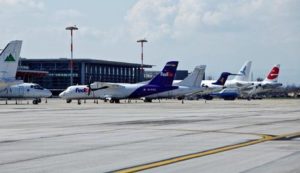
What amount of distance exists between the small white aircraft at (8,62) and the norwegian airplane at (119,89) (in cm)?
2645

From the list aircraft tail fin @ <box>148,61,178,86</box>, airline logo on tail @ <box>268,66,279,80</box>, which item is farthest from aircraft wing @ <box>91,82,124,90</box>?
airline logo on tail @ <box>268,66,279,80</box>

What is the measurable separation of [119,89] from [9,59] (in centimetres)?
2979

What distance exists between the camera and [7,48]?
205ft

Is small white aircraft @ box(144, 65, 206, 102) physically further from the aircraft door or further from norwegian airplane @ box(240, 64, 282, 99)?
norwegian airplane @ box(240, 64, 282, 99)

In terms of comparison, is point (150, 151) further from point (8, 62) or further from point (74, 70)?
point (74, 70)

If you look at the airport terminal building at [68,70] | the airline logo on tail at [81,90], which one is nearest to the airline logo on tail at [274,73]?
the airport terminal building at [68,70]

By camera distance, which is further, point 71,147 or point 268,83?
point 268,83

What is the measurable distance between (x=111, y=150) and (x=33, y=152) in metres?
2.16

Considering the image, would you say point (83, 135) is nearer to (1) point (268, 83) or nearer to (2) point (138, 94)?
(2) point (138, 94)

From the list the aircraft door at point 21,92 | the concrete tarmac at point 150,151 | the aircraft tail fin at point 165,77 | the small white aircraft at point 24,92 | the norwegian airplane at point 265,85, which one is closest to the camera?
the concrete tarmac at point 150,151

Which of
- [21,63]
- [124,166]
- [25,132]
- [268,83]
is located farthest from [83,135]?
[21,63]

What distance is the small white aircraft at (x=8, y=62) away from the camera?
62.2 m

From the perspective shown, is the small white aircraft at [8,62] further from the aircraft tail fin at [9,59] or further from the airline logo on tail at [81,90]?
the airline logo on tail at [81,90]

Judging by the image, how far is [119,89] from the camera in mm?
90125
